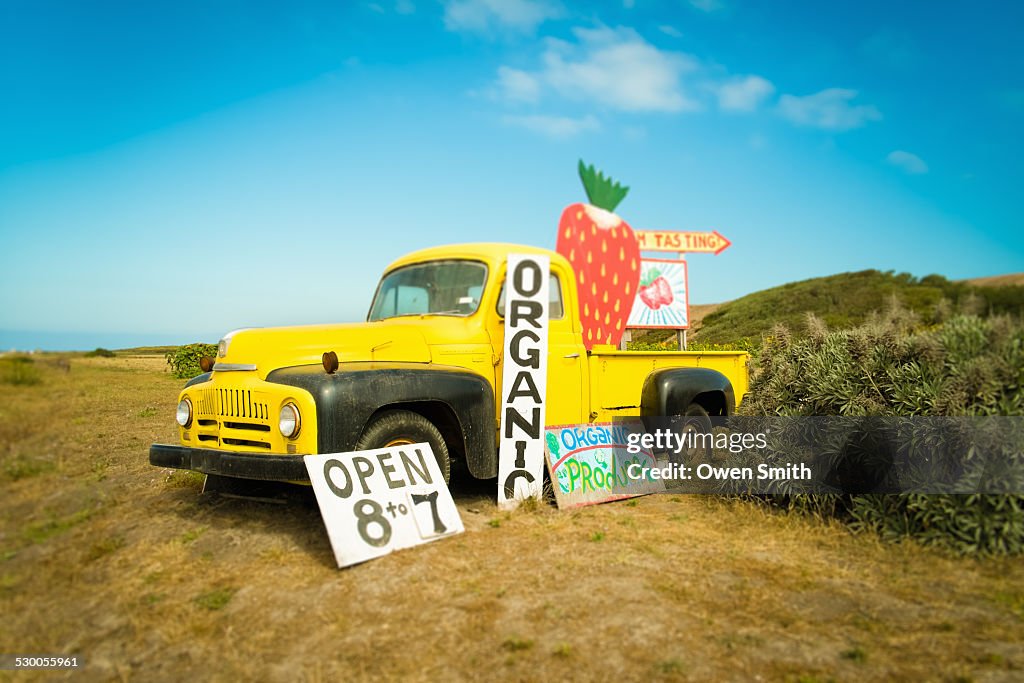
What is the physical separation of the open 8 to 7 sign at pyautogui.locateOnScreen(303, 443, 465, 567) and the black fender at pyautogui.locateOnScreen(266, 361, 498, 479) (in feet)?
0.57

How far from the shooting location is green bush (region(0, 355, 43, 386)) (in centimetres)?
276

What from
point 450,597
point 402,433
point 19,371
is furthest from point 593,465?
point 19,371

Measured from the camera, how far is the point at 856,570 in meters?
3.75

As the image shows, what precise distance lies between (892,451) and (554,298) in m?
2.84

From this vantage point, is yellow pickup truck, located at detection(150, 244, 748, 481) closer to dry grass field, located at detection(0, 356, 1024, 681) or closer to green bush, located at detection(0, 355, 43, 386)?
dry grass field, located at detection(0, 356, 1024, 681)

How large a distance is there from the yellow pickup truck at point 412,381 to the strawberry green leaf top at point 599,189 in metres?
2.53

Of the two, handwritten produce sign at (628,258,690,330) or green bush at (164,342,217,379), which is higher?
handwritten produce sign at (628,258,690,330)

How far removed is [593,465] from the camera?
5.49m

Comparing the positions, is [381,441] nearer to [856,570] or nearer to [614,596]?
[614,596]

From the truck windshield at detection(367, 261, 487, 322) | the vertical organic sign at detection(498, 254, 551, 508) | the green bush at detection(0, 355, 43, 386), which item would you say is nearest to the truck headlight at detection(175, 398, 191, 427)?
the truck windshield at detection(367, 261, 487, 322)

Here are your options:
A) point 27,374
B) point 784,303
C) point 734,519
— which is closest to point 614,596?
point 734,519

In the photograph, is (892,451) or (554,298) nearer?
(892,451)

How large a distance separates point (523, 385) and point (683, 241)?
912 cm

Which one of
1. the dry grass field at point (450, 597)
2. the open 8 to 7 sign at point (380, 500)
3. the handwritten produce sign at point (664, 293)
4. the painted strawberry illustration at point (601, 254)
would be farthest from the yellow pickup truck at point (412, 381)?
the handwritten produce sign at point (664, 293)
